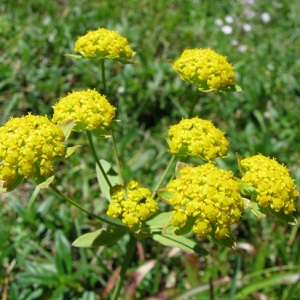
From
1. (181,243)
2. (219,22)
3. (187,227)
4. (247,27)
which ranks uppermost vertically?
(187,227)

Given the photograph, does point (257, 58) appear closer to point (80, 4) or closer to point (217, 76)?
point (80, 4)

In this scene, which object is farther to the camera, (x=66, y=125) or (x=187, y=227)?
(x=66, y=125)

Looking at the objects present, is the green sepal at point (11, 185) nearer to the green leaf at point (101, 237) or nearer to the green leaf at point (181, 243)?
the green leaf at point (101, 237)

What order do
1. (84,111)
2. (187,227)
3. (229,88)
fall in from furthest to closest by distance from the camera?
(229,88)
(84,111)
(187,227)

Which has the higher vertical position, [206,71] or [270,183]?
[206,71]

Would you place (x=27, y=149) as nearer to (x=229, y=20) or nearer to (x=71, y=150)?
(x=71, y=150)

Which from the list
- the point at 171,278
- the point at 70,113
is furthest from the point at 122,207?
the point at 171,278

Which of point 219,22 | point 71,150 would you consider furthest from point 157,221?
point 219,22
